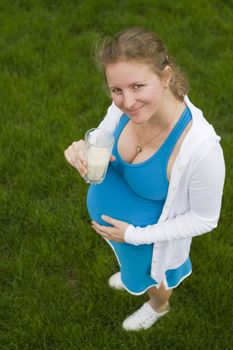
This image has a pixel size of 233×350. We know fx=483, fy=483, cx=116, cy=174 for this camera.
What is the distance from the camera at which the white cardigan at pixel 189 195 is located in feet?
6.12

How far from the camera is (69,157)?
7.54 ft

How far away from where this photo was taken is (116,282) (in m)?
3.07

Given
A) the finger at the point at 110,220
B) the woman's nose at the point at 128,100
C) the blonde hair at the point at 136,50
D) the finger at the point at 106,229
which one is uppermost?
the blonde hair at the point at 136,50

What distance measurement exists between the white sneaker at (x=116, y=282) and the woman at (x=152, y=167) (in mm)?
504

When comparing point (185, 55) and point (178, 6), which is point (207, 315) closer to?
point (185, 55)

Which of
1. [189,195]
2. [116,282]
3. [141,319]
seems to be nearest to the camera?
[189,195]

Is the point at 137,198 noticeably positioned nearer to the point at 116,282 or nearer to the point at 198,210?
the point at 198,210

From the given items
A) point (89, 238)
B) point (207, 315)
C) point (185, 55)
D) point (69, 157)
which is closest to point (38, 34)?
point (185, 55)

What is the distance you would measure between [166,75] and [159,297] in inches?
53.8

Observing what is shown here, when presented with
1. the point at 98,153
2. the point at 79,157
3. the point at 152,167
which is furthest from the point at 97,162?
the point at 152,167

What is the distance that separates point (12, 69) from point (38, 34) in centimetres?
56

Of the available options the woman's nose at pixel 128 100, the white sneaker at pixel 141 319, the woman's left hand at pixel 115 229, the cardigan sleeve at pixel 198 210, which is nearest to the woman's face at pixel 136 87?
the woman's nose at pixel 128 100

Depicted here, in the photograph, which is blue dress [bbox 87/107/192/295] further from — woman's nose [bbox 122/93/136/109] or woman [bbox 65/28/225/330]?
woman's nose [bbox 122/93/136/109]

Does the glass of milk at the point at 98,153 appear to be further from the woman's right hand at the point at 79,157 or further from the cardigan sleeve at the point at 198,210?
the cardigan sleeve at the point at 198,210
